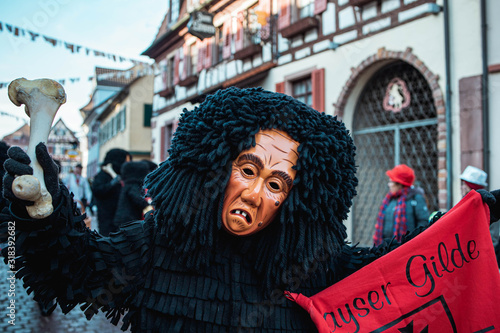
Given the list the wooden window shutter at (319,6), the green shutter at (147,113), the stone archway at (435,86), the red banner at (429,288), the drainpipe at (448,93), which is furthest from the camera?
the green shutter at (147,113)

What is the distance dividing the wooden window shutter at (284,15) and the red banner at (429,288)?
7659mm

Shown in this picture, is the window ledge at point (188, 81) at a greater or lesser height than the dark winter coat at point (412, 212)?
greater

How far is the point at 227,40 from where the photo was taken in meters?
11.4

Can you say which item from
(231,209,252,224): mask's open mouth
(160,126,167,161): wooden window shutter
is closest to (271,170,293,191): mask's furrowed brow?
(231,209,252,224): mask's open mouth

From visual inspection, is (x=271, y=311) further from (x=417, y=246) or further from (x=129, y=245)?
(x=417, y=246)

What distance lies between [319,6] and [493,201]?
7030 mm

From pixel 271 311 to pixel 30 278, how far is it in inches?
30.2

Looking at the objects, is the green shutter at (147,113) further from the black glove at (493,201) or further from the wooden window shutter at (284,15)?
the black glove at (493,201)

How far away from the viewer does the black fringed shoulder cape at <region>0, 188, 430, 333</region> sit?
1324mm

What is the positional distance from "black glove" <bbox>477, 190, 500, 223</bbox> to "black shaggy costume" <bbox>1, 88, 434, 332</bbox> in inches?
25.0

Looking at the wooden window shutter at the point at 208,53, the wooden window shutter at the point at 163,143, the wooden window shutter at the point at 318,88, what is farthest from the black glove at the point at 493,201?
the wooden window shutter at the point at 163,143

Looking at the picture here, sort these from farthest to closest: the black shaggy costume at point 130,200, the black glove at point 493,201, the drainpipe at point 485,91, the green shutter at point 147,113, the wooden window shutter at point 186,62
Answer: the green shutter at point 147,113
the wooden window shutter at point 186,62
the drainpipe at point 485,91
the black shaggy costume at point 130,200
the black glove at point 493,201

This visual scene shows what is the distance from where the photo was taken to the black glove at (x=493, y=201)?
1.83 meters

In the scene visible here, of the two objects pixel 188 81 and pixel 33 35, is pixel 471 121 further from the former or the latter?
pixel 188 81
